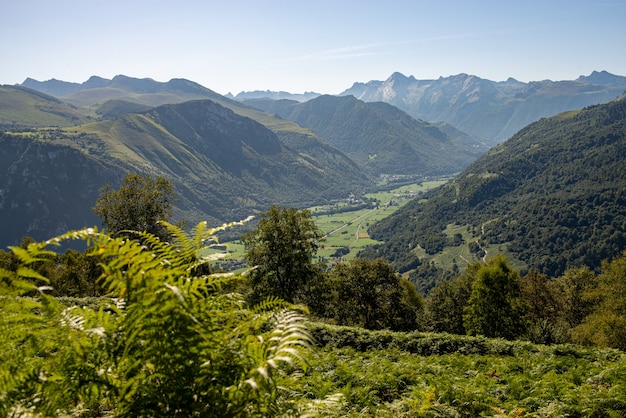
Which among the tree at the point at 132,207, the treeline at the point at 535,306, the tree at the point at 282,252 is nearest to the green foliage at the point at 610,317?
the treeline at the point at 535,306

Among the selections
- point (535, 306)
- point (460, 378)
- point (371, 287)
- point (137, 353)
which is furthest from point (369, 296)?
point (137, 353)

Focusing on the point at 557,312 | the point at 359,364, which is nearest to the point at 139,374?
the point at 359,364

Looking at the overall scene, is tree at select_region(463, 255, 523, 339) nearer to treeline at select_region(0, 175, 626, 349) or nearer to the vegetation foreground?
treeline at select_region(0, 175, 626, 349)

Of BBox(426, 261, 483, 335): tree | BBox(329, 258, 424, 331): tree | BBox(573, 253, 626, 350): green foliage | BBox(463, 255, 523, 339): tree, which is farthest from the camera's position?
BBox(426, 261, 483, 335): tree

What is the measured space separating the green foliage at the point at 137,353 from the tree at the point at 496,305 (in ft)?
148

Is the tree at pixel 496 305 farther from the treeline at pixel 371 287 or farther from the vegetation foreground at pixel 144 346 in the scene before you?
the vegetation foreground at pixel 144 346

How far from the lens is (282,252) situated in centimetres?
3481

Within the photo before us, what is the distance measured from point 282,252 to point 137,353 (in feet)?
105

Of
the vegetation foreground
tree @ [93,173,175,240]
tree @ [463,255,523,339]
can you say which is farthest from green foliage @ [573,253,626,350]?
the vegetation foreground

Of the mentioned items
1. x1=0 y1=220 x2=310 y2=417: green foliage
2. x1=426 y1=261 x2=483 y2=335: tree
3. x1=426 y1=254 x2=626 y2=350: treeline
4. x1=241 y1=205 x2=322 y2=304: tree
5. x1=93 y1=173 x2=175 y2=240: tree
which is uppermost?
x1=0 y1=220 x2=310 y2=417: green foliage

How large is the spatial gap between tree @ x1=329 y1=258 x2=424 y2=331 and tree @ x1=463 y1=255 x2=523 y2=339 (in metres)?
8.61

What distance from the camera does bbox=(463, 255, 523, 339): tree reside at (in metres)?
43.3

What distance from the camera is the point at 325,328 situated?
21094 mm

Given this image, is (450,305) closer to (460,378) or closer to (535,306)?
(535,306)
